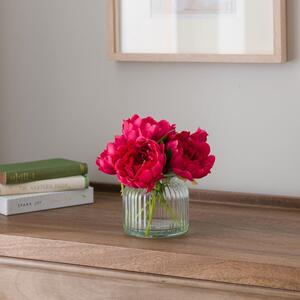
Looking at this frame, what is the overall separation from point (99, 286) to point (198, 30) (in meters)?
0.62

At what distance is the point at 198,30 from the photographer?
5.74 feet

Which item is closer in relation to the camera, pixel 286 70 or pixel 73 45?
pixel 286 70

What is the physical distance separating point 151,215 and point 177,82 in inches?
17.1

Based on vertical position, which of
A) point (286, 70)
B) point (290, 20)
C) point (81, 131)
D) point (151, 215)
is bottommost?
point (151, 215)

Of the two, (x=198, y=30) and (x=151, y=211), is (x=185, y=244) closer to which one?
(x=151, y=211)

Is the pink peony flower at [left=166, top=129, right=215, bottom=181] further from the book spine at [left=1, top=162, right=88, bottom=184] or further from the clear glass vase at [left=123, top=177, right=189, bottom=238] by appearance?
the book spine at [left=1, top=162, right=88, bottom=184]

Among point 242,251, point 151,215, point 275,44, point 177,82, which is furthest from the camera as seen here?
point 177,82

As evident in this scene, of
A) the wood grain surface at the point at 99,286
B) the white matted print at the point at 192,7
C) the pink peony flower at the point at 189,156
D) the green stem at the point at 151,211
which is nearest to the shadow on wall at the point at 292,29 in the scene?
the white matted print at the point at 192,7

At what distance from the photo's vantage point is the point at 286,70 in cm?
170

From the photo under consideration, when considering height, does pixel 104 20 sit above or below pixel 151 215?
above

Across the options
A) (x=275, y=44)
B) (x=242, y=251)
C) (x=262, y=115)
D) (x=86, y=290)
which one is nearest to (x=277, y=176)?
(x=262, y=115)

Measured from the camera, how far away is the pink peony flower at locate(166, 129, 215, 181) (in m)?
1.44

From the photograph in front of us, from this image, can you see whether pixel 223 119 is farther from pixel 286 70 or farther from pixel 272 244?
pixel 272 244

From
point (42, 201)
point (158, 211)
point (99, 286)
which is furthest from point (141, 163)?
point (42, 201)
